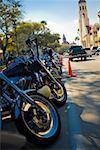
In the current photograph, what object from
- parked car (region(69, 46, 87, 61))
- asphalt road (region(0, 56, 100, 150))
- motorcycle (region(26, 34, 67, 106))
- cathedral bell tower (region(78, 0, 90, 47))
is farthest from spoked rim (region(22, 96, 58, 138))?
cathedral bell tower (region(78, 0, 90, 47))

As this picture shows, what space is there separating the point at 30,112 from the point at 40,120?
220 mm

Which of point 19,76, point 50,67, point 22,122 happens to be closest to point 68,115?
point 19,76

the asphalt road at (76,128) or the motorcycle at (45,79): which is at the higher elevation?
the motorcycle at (45,79)

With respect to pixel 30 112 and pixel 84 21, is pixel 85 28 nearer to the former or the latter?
pixel 84 21

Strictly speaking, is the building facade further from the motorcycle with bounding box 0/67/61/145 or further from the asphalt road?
the motorcycle with bounding box 0/67/61/145

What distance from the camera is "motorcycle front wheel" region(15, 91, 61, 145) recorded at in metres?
4.29

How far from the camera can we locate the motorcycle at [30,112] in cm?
429

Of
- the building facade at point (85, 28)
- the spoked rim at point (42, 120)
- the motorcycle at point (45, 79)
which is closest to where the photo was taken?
the spoked rim at point (42, 120)

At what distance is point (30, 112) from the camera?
4.52m

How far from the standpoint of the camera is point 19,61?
651 centimetres

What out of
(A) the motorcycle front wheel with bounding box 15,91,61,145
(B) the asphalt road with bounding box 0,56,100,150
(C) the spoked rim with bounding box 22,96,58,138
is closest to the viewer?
(B) the asphalt road with bounding box 0,56,100,150

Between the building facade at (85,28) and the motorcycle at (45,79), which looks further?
the building facade at (85,28)

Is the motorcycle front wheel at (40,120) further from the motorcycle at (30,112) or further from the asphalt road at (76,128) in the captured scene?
the asphalt road at (76,128)

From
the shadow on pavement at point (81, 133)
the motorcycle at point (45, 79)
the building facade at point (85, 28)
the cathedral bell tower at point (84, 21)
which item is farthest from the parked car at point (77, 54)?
the cathedral bell tower at point (84, 21)
